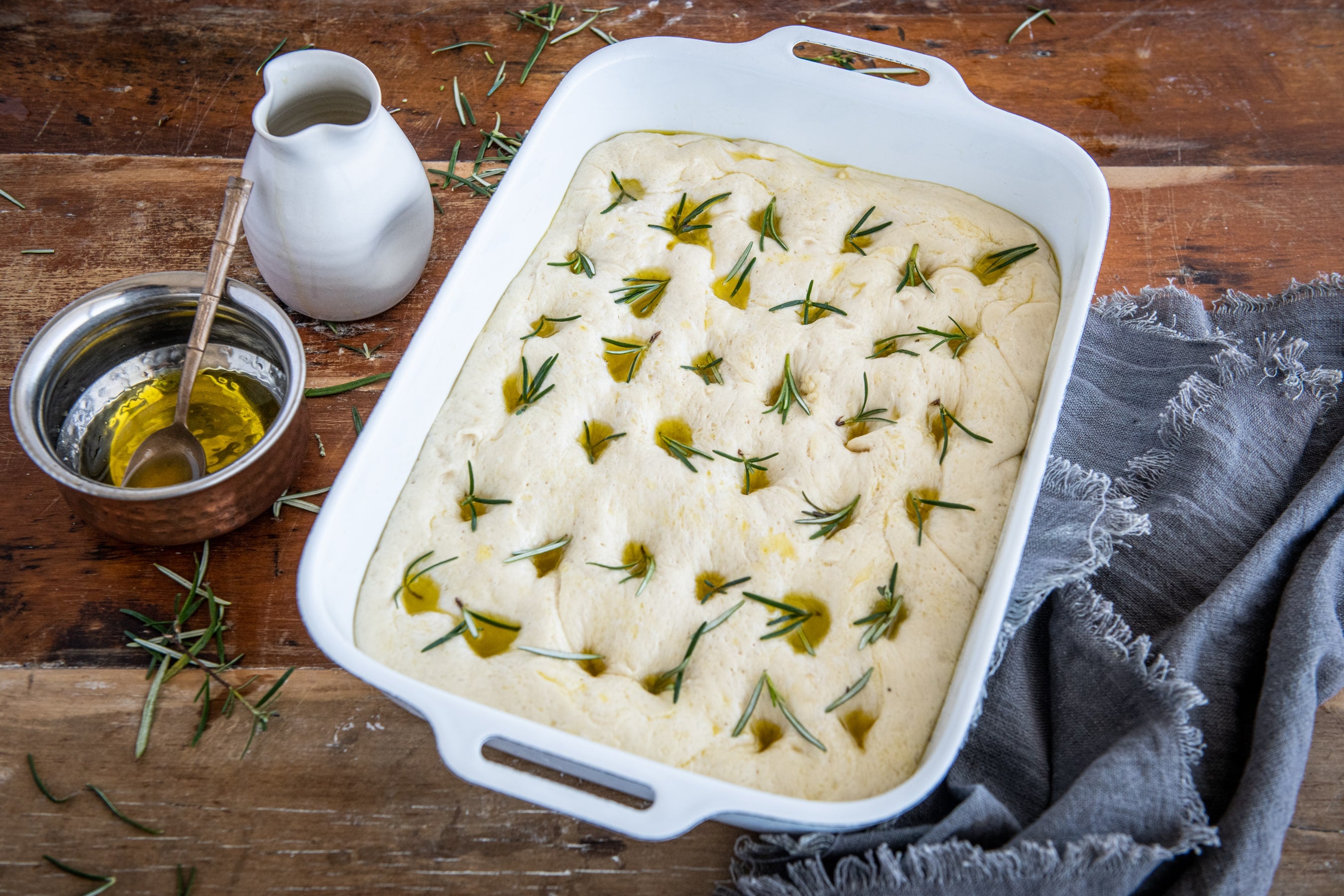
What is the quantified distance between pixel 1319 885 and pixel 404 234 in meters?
1.40

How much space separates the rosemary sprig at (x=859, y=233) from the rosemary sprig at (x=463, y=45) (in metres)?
0.79

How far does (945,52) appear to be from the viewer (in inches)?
67.4

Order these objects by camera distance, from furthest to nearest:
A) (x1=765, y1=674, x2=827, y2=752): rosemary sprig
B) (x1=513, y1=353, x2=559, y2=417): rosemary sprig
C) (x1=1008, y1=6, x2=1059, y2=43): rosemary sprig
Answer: (x1=1008, y1=6, x2=1059, y2=43): rosemary sprig, (x1=513, y1=353, x2=559, y2=417): rosemary sprig, (x1=765, y1=674, x2=827, y2=752): rosemary sprig

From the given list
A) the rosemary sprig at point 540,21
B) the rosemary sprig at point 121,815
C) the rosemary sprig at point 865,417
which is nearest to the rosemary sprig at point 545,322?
the rosemary sprig at point 865,417

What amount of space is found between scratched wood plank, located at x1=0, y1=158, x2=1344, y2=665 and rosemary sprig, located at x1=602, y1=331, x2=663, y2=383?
37 centimetres

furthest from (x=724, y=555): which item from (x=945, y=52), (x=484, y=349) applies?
(x=945, y=52)

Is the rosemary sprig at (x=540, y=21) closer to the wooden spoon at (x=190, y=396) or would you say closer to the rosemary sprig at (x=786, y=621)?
the wooden spoon at (x=190, y=396)

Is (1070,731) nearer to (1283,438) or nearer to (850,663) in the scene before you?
(850,663)

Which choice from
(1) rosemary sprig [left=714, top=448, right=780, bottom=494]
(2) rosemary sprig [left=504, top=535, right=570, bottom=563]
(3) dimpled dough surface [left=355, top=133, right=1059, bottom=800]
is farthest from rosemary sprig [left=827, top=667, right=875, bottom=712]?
(2) rosemary sprig [left=504, top=535, right=570, bottom=563]

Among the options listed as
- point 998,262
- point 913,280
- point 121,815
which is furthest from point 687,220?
point 121,815

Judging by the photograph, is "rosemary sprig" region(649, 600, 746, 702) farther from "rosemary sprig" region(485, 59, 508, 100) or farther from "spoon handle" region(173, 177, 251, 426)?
"rosemary sprig" region(485, 59, 508, 100)

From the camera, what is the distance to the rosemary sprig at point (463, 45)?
168 cm

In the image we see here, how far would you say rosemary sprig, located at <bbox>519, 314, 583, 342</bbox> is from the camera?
125 cm

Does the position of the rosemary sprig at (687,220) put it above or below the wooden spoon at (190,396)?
above
